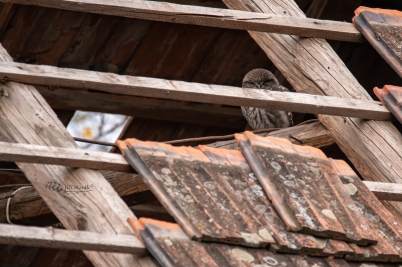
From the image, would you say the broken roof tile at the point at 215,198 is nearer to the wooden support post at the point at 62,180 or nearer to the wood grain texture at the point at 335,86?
the wooden support post at the point at 62,180

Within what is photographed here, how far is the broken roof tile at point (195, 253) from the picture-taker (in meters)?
2.78

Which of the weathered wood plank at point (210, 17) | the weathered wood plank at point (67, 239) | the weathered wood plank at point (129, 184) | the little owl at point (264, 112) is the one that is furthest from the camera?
the little owl at point (264, 112)

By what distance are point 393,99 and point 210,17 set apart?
0.92 metres

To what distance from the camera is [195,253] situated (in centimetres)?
283

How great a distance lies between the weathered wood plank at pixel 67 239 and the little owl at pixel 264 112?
3.59m

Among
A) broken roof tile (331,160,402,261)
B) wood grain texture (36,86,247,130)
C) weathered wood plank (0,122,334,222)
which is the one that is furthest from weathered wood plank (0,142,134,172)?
wood grain texture (36,86,247,130)

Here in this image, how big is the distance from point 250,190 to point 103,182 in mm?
533

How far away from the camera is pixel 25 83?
3.58m

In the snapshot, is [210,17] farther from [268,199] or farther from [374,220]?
[374,220]

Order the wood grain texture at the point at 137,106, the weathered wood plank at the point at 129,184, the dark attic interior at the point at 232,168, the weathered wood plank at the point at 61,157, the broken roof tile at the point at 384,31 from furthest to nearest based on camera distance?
1. the wood grain texture at the point at 137,106
2. the weathered wood plank at the point at 129,184
3. the broken roof tile at the point at 384,31
4. the weathered wood plank at the point at 61,157
5. the dark attic interior at the point at 232,168

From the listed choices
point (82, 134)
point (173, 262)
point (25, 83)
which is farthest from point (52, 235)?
point (82, 134)

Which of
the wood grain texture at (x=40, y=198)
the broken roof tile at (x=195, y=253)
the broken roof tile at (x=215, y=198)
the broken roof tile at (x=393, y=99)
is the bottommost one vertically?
the wood grain texture at (x=40, y=198)

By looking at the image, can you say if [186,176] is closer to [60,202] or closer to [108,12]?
[60,202]

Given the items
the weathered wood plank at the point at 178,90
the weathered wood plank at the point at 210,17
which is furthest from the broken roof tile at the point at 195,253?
the weathered wood plank at the point at 210,17
